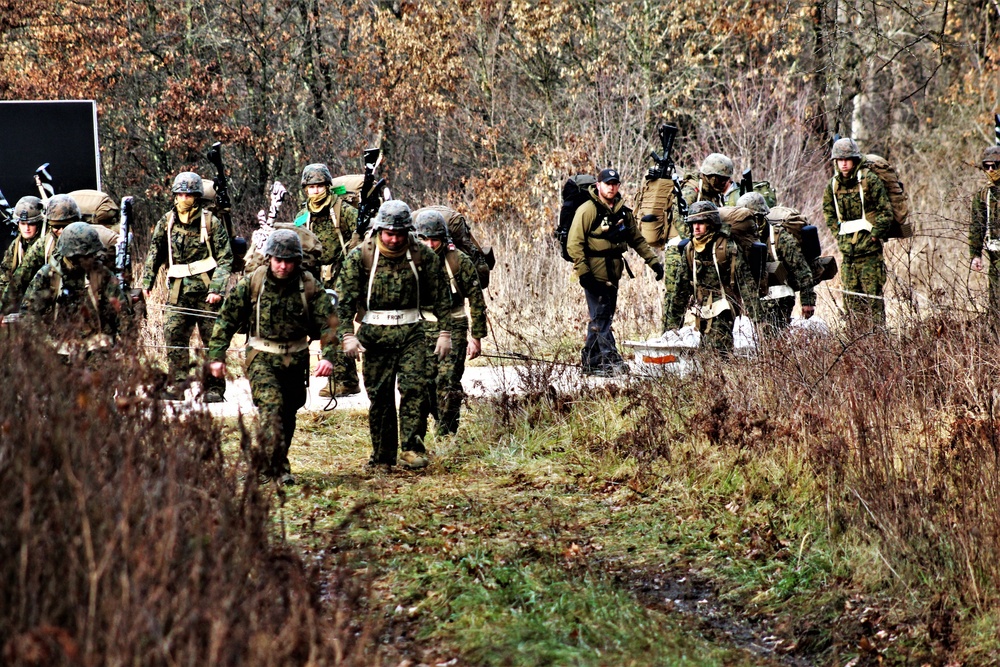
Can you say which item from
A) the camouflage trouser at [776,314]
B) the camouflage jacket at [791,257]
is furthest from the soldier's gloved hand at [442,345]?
the camouflage jacket at [791,257]

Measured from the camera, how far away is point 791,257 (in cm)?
1084

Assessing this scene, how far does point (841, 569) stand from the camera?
264 inches

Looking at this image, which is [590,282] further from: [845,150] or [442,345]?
[442,345]

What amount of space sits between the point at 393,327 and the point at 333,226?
117 inches

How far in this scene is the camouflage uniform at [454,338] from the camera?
9.18m

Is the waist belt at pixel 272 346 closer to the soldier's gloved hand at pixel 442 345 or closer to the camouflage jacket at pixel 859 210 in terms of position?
the soldier's gloved hand at pixel 442 345

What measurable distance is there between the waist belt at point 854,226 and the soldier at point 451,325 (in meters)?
4.55

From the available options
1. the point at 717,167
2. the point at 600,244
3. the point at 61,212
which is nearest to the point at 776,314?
the point at 717,167

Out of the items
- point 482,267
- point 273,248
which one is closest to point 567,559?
point 273,248

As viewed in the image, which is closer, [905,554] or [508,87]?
[905,554]

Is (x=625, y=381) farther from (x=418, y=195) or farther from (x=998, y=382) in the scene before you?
(x=418, y=195)

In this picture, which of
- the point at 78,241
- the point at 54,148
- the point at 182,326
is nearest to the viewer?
the point at 78,241

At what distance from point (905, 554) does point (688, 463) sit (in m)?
2.25

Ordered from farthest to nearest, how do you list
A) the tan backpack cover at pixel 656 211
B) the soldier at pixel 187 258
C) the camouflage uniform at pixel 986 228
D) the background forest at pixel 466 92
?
1. the background forest at pixel 466 92
2. the tan backpack cover at pixel 656 211
3. the camouflage uniform at pixel 986 228
4. the soldier at pixel 187 258
